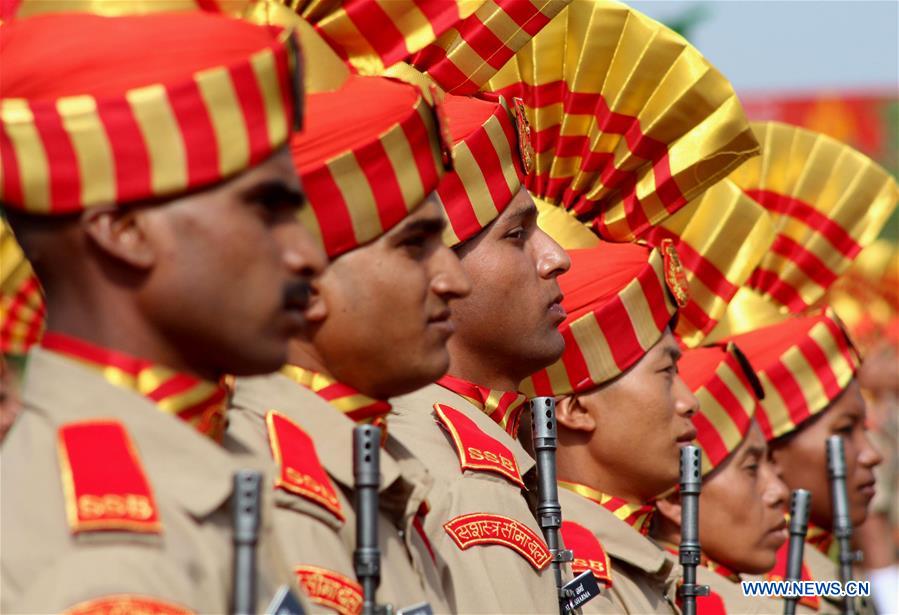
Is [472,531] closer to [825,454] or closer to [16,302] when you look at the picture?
[16,302]

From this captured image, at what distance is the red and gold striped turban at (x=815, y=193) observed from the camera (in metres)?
9.16

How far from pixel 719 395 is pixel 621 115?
1.54 m

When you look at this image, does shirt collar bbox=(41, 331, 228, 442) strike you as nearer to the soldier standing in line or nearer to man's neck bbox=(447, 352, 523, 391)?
the soldier standing in line

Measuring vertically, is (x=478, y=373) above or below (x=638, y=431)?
below

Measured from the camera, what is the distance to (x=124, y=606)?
285 cm

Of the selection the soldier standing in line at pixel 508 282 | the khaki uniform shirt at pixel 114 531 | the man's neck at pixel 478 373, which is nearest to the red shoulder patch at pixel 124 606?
the khaki uniform shirt at pixel 114 531

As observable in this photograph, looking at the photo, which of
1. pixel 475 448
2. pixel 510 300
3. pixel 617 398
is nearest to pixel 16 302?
pixel 510 300

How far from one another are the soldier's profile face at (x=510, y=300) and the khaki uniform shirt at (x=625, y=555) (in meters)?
0.88

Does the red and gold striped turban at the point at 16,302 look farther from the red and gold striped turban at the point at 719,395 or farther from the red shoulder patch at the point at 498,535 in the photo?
the red and gold striped turban at the point at 719,395

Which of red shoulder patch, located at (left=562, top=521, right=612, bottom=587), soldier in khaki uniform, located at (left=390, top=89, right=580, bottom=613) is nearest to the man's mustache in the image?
soldier in khaki uniform, located at (left=390, top=89, right=580, bottom=613)

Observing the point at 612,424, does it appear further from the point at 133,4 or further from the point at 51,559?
the point at 51,559

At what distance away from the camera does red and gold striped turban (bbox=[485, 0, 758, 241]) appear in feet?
21.6

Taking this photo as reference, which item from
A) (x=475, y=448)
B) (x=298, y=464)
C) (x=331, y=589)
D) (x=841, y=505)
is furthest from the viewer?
(x=841, y=505)

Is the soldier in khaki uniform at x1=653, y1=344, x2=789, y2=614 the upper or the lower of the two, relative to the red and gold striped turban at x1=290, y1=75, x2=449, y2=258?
upper
